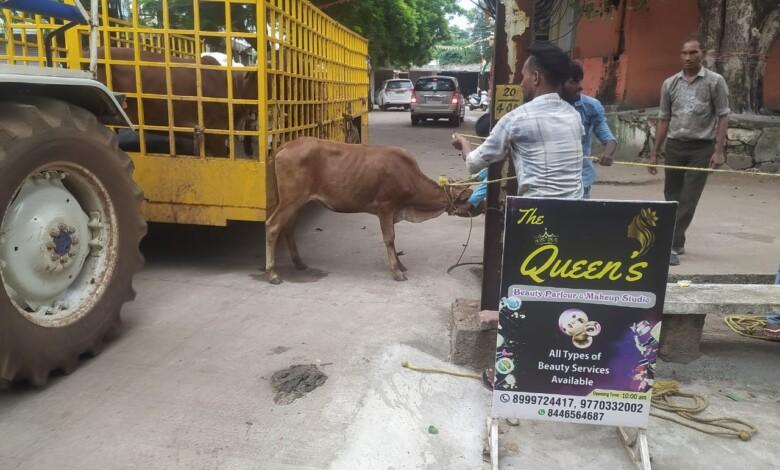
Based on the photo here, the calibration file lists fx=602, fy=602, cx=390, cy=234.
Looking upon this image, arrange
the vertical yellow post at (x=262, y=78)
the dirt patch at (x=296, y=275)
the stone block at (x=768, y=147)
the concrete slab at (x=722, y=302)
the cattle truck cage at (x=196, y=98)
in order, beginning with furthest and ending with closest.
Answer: the stone block at (x=768, y=147)
the dirt patch at (x=296, y=275)
the cattle truck cage at (x=196, y=98)
the vertical yellow post at (x=262, y=78)
the concrete slab at (x=722, y=302)

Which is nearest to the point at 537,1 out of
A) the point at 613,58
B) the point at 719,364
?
the point at 719,364

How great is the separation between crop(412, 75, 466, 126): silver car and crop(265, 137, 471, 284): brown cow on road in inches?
671

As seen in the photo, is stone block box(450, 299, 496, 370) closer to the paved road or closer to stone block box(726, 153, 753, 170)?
the paved road

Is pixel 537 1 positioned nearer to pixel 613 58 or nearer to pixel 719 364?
pixel 719 364

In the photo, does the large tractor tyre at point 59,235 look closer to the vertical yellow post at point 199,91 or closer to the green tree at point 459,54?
the vertical yellow post at point 199,91

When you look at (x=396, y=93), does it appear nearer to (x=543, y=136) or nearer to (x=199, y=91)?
(x=199, y=91)

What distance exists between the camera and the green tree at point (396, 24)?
16125 millimetres

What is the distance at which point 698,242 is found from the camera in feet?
20.0

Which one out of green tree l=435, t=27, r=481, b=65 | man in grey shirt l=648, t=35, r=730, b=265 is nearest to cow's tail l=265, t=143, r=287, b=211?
man in grey shirt l=648, t=35, r=730, b=265

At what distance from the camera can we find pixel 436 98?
21.6 metres

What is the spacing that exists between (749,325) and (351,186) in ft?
10.2

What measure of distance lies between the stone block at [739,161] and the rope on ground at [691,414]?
29.0 feet

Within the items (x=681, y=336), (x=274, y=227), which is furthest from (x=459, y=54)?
(x=681, y=336)

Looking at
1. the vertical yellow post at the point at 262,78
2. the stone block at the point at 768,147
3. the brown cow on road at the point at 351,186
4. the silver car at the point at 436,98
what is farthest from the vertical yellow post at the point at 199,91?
the silver car at the point at 436,98
